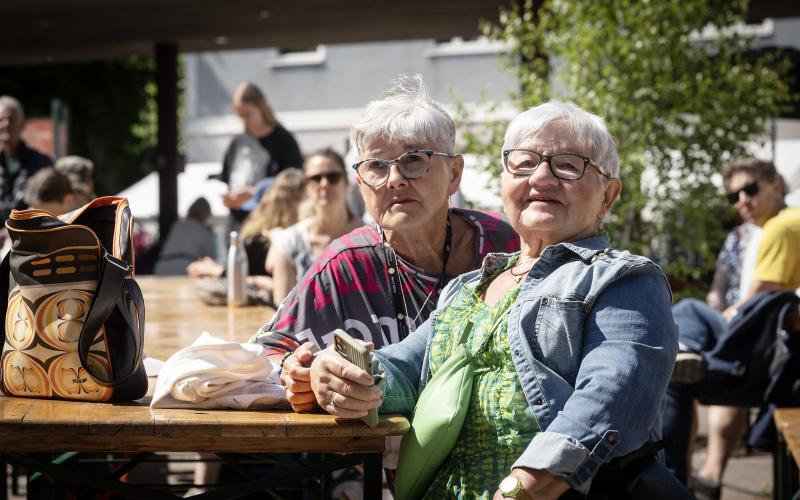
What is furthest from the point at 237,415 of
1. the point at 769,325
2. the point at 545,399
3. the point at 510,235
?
the point at 769,325

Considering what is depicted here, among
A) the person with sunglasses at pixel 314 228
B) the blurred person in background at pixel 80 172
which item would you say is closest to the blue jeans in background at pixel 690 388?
the person with sunglasses at pixel 314 228

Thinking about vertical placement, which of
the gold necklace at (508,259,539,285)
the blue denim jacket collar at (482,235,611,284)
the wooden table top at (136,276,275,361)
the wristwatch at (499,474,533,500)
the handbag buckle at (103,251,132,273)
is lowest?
the wristwatch at (499,474,533,500)

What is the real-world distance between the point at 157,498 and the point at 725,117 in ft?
20.7

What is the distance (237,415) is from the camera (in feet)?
8.02

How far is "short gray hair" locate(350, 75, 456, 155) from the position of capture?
10.5 feet

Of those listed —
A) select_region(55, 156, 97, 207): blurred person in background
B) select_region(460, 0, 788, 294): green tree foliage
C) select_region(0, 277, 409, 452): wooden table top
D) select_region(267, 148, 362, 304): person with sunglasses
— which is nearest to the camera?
select_region(0, 277, 409, 452): wooden table top

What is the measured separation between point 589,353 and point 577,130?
574 mm

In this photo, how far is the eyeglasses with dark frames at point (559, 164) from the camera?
8.59ft

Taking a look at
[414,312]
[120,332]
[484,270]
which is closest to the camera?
[120,332]

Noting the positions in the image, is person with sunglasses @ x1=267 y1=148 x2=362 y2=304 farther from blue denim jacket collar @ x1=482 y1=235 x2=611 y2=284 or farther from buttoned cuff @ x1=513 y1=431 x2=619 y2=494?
buttoned cuff @ x1=513 y1=431 x2=619 y2=494


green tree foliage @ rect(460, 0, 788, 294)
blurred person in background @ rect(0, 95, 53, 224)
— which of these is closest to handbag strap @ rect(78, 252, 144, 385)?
green tree foliage @ rect(460, 0, 788, 294)

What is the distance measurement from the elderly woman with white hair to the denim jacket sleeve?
0.91m

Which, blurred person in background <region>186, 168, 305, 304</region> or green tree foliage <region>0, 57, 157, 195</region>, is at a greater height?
green tree foliage <region>0, 57, 157, 195</region>

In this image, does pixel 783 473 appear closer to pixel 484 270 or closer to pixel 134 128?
pixel 484 270
